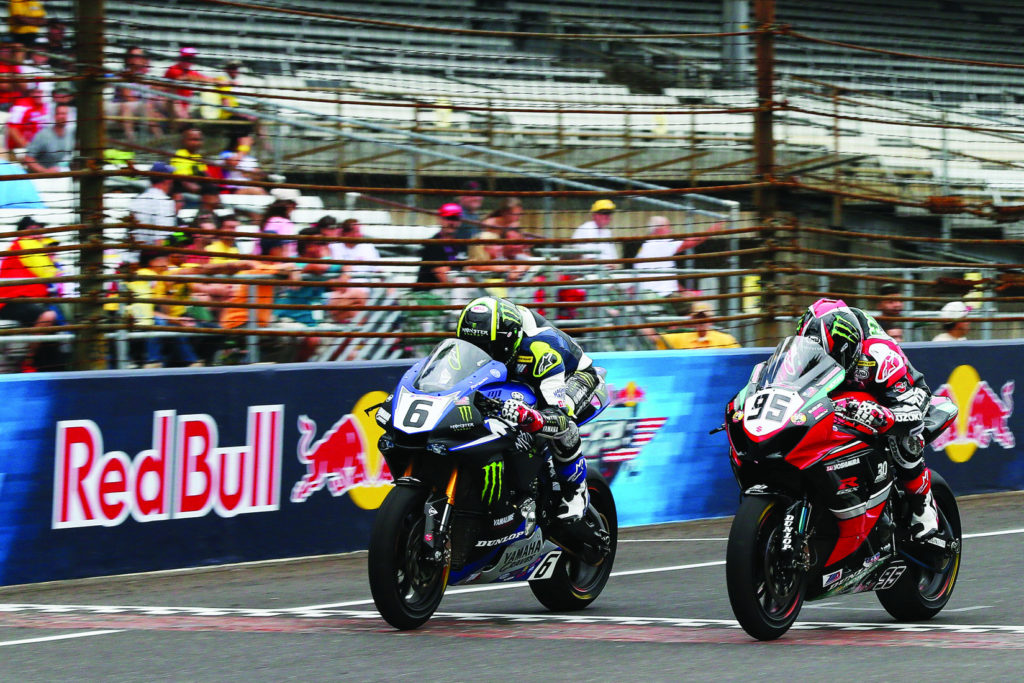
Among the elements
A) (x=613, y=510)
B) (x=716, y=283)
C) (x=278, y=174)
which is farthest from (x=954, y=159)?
(x=613, y=510)

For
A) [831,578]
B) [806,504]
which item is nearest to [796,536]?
[806,504]

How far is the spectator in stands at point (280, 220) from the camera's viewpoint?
11.1m

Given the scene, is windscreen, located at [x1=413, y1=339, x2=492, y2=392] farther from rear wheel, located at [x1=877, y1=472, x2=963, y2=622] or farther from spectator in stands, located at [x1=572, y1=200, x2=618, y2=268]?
spectator in stands, located at [x1=572, y1=200, x2=618, y2=268]

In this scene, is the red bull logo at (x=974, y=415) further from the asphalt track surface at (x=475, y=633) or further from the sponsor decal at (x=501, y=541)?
the sponsor decal at (x=501, y=541)

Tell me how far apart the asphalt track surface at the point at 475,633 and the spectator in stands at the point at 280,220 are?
97.7 inches

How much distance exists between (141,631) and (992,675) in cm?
400

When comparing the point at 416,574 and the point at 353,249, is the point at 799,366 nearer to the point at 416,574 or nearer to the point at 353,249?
the point at 416,574

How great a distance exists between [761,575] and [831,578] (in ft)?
2.28

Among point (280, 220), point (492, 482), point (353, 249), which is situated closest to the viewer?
point (492, 482)

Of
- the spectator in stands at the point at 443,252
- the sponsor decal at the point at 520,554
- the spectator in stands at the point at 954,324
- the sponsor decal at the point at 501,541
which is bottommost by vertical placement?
the sponsor decal at the point at 520,554

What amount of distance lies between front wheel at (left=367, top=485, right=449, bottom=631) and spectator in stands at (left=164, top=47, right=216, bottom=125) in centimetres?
498

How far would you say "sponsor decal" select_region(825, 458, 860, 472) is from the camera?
7.29 metres

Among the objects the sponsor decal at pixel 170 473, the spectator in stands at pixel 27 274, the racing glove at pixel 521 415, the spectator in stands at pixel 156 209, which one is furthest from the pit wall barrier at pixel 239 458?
the racing glove at pixel 521 415

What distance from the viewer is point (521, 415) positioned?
Result: 7.64 meters
